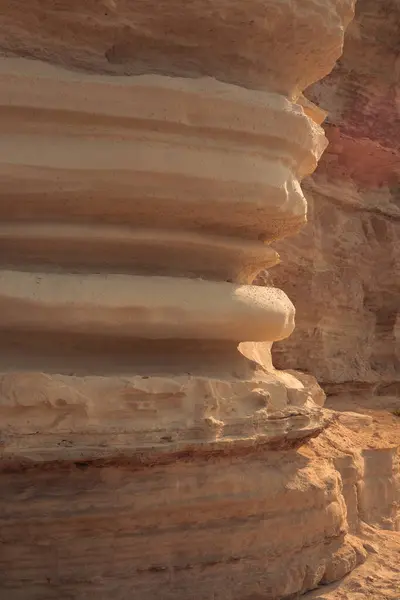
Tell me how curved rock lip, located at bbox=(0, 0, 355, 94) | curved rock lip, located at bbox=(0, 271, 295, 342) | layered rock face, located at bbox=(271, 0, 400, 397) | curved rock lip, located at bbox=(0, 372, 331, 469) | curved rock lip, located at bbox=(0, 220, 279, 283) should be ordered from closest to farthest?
1. curved rock lip, located at bbox=(0, 372, 331, 469)
2. curved rock lip, located at bbox=(0, 271, 295, 342)
3. curved rock lip, located at bbox=(0, 220, 279, 283)
4. curved rock lip, located at bbox=(0, 0, 355, 94)
5. layered rock face, located at bbox=(271, 0, 400, 397)

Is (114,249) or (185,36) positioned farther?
(185,36)

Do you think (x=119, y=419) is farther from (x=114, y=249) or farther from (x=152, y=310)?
(x=114, y=249)

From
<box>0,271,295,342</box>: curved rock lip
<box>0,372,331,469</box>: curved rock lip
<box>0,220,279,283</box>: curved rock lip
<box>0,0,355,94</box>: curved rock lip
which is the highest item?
<box>0,0,355,94</box>: curved rock lip

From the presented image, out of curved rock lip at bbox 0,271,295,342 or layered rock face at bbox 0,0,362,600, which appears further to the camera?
curved rock lip at bbox 0,271,295,342

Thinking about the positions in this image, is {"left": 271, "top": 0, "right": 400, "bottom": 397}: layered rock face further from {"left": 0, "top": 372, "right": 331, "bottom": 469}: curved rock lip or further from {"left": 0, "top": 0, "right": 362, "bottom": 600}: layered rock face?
{"left": 0, "top": 372, "right": 331, "bottom": 469}: curved rock lip

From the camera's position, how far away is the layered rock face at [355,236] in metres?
7.95

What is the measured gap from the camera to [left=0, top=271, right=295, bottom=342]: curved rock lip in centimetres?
264

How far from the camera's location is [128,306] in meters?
2.72

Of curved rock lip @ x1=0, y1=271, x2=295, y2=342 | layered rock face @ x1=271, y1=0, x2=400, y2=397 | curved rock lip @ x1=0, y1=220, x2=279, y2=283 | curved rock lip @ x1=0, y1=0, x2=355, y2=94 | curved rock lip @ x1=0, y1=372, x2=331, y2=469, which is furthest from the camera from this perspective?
layered rock face @ x1=271, y1=0, x2=400, y2=397

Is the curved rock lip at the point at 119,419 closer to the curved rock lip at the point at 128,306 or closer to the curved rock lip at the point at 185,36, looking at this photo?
the curved rock lip at the point at 128,306

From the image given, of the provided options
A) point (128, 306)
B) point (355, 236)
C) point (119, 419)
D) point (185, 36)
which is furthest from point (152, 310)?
point (355, 236)

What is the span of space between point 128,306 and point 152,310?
10cm

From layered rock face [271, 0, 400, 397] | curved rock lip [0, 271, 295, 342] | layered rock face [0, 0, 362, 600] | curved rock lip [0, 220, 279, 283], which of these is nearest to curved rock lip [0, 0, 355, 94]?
layered rock face [0, 0, 362, 600]

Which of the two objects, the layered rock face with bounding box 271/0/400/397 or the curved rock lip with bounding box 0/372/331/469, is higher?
the layered rock face with bounding box 271/0/400/397
